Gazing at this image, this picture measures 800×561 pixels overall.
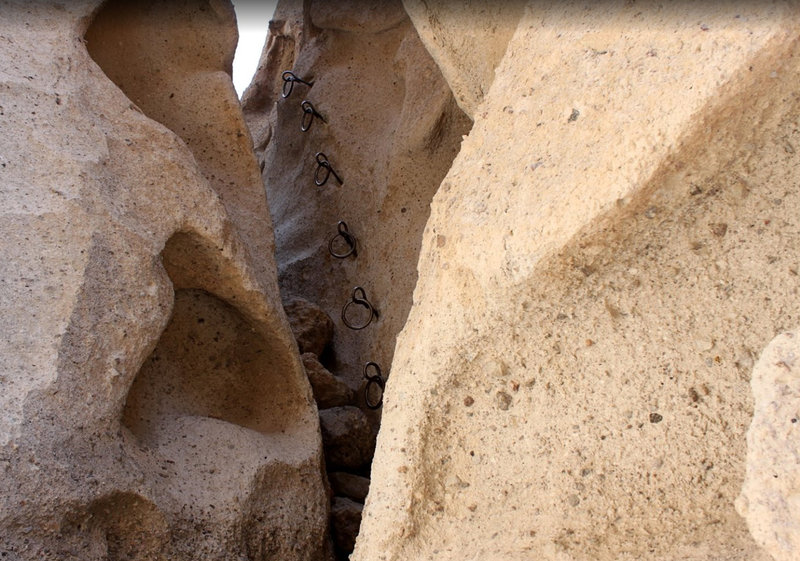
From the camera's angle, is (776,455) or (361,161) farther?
(361,161)

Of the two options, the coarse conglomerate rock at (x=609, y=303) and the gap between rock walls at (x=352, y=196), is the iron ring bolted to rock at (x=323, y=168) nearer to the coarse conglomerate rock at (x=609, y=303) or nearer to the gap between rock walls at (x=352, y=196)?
the gap between rock walls at (x=352, y=196)

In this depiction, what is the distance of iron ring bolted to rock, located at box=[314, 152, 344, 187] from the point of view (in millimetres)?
2365

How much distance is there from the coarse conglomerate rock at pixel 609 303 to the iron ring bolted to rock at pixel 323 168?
1190 millimetres

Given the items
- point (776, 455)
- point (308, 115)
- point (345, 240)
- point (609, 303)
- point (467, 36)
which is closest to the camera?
point (776, 455)

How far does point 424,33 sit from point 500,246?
0.63 metres

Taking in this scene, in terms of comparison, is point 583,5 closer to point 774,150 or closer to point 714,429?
point 774,150

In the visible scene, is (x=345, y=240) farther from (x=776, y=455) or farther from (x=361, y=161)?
(x=776, y=455)

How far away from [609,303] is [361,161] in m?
1.35

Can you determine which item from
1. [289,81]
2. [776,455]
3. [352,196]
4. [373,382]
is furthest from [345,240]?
[776,455]

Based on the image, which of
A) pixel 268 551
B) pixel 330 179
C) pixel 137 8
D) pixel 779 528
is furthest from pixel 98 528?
pixel 330 179

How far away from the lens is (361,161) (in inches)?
91.7

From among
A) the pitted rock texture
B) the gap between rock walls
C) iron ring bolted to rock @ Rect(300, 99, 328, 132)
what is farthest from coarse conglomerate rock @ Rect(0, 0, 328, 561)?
the pitted rock texture

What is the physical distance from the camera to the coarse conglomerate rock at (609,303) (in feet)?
3.16

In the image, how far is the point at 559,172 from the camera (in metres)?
1.05
